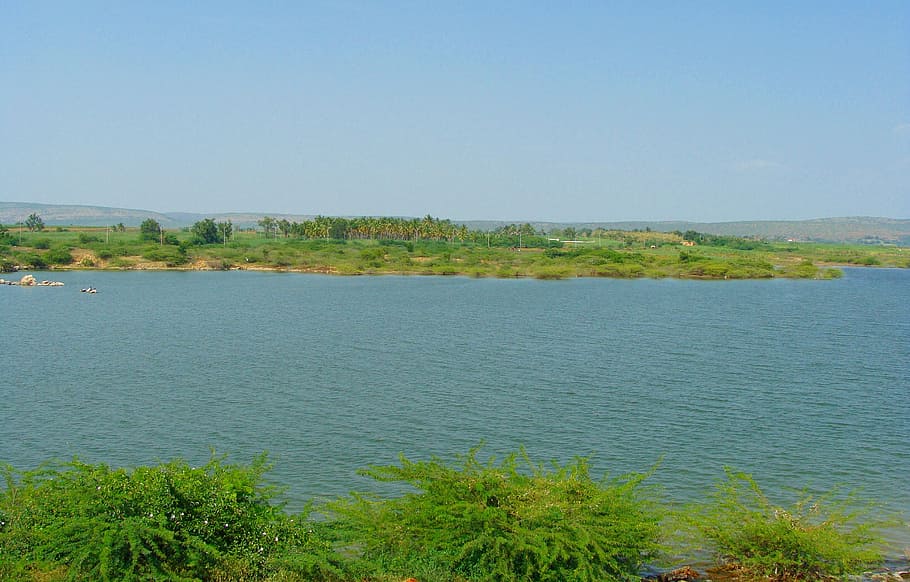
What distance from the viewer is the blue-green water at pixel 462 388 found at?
2033cm

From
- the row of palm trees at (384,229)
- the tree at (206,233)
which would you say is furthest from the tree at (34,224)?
the row of palm trees at (384,229)

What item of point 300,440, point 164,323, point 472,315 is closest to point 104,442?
point 300,440

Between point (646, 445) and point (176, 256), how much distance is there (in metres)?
96.7

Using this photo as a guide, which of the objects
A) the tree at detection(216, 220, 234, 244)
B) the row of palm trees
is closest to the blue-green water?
the tree at detection(216, 220, 234, 244)

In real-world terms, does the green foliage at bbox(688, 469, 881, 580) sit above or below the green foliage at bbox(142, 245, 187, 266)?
below

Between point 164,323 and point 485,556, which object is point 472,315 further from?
point 485,556

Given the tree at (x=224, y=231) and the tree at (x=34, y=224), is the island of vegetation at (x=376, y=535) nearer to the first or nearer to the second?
the tree at (x=224, y=231)

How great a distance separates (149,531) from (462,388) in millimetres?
18881

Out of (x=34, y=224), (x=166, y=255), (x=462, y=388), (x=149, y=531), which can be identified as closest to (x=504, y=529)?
(x=149, y=531)

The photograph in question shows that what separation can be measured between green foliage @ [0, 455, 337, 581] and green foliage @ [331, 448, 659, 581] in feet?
3.53

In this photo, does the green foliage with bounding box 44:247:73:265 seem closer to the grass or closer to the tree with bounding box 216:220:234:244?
the grass

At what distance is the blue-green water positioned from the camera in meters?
20.3

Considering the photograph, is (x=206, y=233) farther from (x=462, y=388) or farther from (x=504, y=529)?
(x=504, y=529)

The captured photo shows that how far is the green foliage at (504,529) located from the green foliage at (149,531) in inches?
42.3
